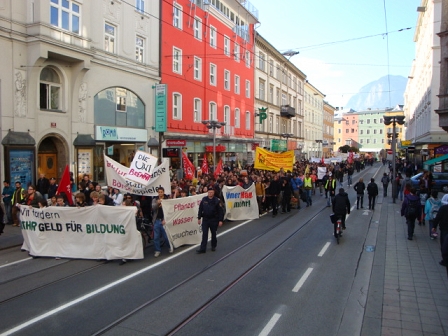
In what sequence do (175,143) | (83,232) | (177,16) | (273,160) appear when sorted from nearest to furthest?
(83,232)
(273,160)
(175,143)
(177,16)

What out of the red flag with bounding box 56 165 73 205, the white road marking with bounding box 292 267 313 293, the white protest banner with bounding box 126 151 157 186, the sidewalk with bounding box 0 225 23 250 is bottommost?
the white road marking with bounding box 292 267 313 293

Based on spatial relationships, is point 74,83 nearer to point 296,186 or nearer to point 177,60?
point 177,60

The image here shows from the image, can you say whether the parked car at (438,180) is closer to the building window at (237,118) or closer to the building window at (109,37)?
the building window at (237,118)

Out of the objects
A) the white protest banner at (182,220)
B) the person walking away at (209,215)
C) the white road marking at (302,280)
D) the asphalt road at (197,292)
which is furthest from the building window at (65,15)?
the white road marking at (302,280)

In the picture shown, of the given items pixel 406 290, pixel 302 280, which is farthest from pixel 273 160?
pixel 406 290

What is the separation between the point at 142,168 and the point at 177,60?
58.5ft

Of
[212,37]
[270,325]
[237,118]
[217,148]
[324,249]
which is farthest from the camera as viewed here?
[237,118]

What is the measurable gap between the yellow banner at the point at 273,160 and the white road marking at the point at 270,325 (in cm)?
1434

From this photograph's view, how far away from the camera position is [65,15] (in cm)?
1744

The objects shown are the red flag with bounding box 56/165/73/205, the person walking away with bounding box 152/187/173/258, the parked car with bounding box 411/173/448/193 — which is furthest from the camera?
the parked car with bounding box 411/173/448/193

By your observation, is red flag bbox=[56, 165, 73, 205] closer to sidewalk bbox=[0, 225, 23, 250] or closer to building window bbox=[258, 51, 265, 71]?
sidewalk bbox=[0, 225, 23, 250]

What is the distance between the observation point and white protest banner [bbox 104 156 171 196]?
11227 millimetres

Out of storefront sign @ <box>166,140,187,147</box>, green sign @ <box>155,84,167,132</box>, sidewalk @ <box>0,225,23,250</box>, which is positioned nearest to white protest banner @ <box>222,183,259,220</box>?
sidewalk @ <box>0,225,23,250</box>

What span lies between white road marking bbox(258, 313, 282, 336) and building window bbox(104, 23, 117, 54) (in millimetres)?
18369
